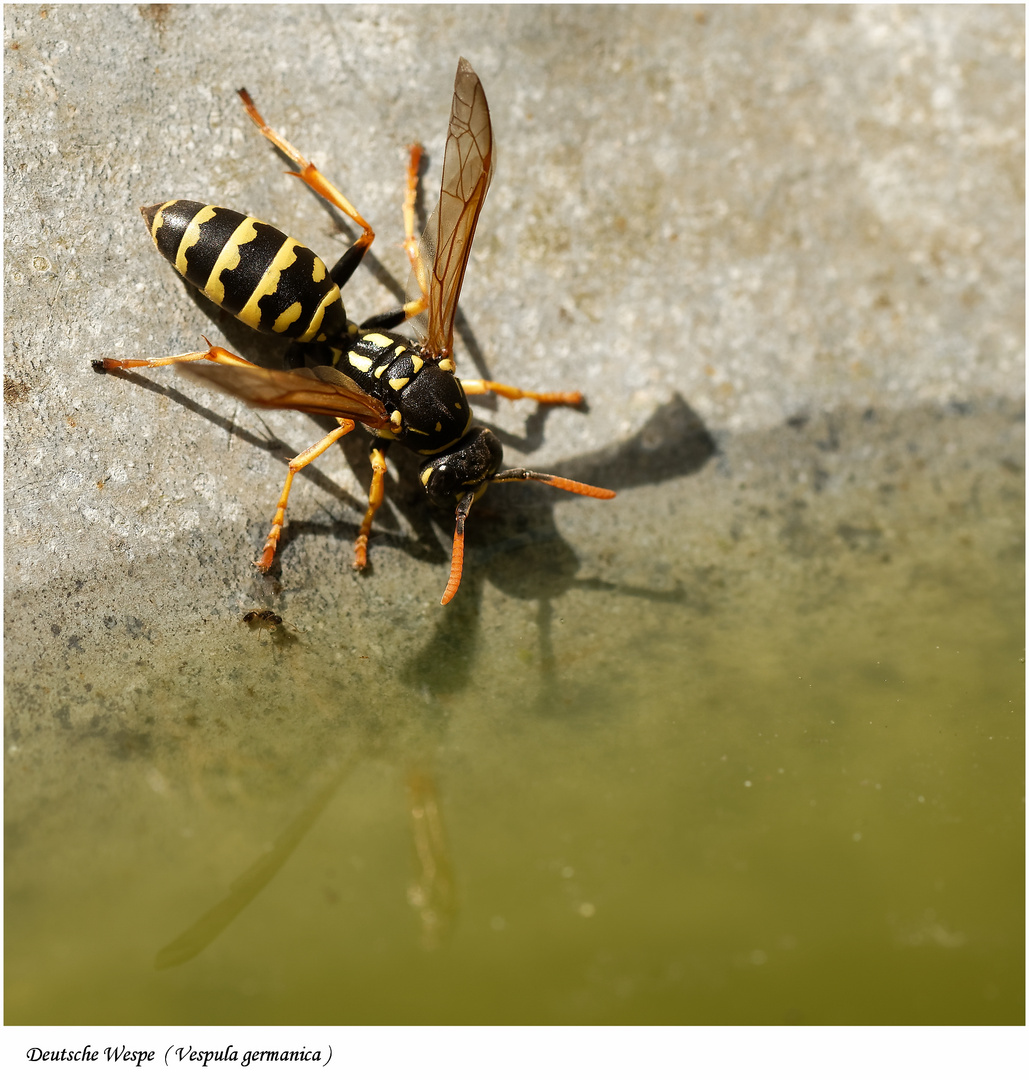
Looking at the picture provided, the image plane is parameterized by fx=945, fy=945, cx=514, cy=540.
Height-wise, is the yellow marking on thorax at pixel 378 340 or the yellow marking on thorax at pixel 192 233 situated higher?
the yellow marking on thorax at pixel 192 233

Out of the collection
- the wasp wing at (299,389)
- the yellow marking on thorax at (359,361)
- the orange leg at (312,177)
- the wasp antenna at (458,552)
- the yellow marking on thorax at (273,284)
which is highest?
the orange leg at (312,177)

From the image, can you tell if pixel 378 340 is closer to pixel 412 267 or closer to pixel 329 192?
pixel 412 267

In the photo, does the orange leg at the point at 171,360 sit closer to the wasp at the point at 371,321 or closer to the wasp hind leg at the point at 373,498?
the wasp at the point at 371,321

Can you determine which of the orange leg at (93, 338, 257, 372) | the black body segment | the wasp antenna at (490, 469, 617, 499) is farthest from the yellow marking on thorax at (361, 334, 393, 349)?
the wasp antenna at (490, 469, 617, 499)

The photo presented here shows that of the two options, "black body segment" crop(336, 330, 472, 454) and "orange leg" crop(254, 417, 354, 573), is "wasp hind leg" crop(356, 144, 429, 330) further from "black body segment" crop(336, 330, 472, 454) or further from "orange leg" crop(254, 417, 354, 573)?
"orange leg" crop(254, 417, 354, 573)

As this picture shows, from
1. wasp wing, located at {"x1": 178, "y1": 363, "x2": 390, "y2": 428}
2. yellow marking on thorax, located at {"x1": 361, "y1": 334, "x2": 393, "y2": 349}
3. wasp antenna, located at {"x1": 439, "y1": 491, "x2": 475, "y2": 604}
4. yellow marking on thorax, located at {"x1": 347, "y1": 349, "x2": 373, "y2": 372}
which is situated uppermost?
yellow marking on thorax, located at {"x1": 361, "y1": 334, "x2": 393, "y2": 349}

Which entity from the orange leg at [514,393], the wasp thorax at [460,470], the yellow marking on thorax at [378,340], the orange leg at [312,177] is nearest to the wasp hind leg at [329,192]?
the orange leg at [312,177]
